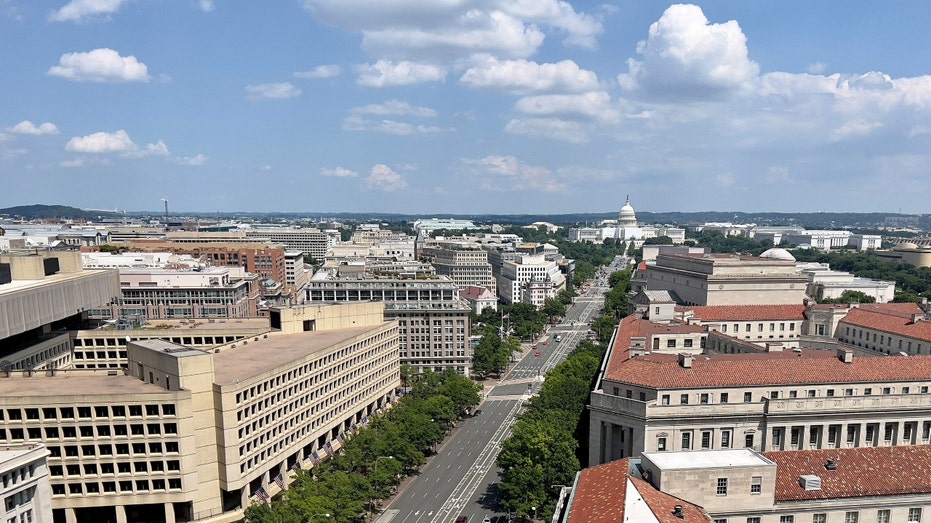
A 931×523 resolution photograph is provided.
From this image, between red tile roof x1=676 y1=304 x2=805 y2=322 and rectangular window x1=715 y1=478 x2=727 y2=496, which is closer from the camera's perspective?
rectangular window x1=715 y1=478 x2=727 y2=496

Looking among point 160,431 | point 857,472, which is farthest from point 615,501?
point 160,431

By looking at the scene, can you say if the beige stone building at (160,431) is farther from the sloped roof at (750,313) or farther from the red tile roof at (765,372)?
the sloped roof at (750,313)

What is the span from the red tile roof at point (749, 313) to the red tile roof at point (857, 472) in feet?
254

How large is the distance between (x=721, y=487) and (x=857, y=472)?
54.8ft

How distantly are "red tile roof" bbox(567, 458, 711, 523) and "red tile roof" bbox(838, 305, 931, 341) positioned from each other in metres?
89.7

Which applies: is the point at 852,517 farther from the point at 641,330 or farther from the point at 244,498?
the point at 244,498

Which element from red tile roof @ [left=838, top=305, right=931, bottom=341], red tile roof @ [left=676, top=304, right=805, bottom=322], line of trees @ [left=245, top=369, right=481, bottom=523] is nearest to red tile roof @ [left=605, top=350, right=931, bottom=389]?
red tile roof @ [left=838, top=305, right=931, bottom=341]

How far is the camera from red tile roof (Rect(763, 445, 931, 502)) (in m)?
55.3

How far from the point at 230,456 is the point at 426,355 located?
274 ft

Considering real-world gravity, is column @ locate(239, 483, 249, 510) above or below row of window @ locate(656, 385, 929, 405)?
below

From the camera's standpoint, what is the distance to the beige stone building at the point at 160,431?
78.8 metres

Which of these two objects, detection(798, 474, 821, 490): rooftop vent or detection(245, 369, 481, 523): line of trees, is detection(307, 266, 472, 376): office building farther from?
detection(798, 474, 821, 490): rooftop vent

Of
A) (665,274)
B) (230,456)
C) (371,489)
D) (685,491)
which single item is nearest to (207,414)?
(230,456)

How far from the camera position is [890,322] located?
4692 inches
